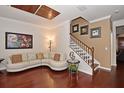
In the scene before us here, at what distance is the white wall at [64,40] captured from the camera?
14.4ft

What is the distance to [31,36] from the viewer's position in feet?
18.7

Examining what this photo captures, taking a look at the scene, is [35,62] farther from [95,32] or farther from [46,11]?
[95,32]

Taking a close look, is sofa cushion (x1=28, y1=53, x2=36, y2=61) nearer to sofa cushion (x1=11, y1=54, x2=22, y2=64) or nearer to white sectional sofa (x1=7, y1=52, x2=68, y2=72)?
white sectional sofa (x1=7, y1=52, x2=68, y2=72)

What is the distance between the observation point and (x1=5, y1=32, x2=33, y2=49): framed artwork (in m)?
4.74

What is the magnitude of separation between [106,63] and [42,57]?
3411mm

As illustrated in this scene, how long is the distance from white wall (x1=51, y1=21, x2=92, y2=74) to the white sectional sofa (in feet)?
2.06

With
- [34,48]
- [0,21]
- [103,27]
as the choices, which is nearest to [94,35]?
[103,27]

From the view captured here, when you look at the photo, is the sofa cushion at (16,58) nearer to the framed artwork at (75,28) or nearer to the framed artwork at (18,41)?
the framed artwork at (18,41)

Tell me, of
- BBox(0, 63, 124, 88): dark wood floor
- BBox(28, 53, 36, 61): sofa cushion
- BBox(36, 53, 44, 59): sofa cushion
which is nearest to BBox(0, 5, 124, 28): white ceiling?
BBox(28, 53, 36, 61): sofa cushion

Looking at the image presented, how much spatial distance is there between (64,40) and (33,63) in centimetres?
207

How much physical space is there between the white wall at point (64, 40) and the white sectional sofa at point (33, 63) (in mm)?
628

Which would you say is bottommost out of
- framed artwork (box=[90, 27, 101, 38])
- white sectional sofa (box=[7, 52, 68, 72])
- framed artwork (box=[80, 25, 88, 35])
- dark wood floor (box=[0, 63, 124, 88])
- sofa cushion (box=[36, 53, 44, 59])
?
dark wood floor (box=[0, 63, 124, 88])

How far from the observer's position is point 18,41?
5062 millimetres

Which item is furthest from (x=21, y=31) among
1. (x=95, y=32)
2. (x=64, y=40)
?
(x=95, y=32)
